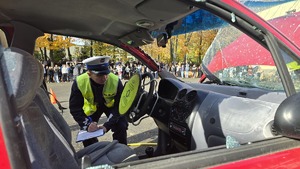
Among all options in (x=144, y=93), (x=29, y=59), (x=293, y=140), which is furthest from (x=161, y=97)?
(x=29, y=59)

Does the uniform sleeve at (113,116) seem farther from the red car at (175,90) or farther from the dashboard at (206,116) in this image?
the dashboard at (206,116)

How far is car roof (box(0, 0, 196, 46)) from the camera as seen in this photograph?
1.81m

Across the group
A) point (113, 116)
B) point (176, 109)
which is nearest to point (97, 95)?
point (113, 116)

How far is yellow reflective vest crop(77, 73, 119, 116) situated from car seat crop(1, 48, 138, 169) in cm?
179

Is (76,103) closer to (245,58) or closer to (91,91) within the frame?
(91,91)

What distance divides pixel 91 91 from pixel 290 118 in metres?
2.93

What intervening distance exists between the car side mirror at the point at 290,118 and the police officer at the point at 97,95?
8.38ft

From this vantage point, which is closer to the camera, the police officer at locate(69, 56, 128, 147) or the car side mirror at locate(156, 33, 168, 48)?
the car side mirror at locate(156, 33, 168, 48)

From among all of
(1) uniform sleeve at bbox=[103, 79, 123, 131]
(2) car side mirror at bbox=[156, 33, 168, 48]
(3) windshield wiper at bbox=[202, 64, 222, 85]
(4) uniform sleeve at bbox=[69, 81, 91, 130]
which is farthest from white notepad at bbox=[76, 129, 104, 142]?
(3) windshield wiper at bbox=[202, 64, 222, 85]

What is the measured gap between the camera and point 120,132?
398cm

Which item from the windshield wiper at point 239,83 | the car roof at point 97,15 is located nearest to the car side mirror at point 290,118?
the car roof at point 97,15

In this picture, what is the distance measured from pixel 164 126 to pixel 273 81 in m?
1.08

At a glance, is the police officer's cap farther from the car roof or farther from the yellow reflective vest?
the car roof

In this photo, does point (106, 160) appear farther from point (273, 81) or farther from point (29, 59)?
point (273, 81)
